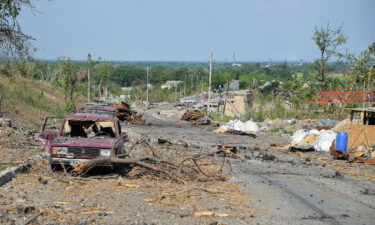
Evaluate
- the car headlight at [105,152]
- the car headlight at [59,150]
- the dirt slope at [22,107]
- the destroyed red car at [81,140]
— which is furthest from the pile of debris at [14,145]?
the dirt slope at [22,107]

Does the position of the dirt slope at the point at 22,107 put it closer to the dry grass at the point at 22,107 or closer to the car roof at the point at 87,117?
the dry grass at the point at 22,107

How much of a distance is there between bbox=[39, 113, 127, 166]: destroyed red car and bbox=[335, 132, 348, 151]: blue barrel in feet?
34.8

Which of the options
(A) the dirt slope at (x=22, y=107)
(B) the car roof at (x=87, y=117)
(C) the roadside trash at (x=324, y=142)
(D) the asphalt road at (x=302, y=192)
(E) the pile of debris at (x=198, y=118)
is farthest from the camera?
(E) the pile of debris at (x=198, y=118)

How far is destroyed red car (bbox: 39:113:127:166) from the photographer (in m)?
12.3

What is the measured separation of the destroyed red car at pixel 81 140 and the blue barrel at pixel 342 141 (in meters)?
10.6

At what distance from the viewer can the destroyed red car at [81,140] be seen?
1226 cm

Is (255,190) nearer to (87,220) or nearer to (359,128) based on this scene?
(87,220)

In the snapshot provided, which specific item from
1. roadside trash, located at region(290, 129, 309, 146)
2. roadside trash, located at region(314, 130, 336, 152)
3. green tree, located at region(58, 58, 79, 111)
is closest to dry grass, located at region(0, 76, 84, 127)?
green tree, located at region(58, 58, 79, 111)

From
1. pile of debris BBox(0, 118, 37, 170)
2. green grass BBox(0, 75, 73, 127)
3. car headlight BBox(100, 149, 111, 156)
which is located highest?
car headlight BBox(100, 149, 111, 156)

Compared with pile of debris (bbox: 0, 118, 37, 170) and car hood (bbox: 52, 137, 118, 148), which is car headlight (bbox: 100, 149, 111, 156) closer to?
car hood (bbox: 52, 137, 118, 148)

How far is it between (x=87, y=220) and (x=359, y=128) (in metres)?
16.8

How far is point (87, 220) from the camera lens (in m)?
8.48

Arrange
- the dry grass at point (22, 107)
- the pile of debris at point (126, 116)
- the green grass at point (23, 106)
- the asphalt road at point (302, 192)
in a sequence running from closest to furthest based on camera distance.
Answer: the asphalt road at point (302, 192) < the dry grass at point (22, 107) < the green grass at point (23, 106) < the pile of debris at point (126, 116)

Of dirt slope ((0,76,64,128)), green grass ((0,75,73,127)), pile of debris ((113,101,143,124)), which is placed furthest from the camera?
pile of debris ((113,101,143,124))
